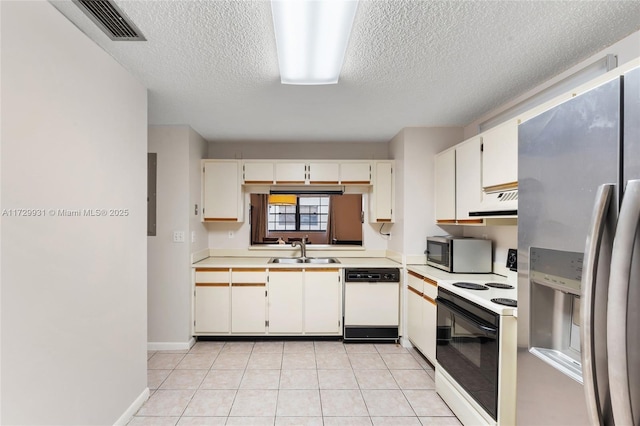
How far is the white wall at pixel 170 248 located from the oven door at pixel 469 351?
2.60 metres

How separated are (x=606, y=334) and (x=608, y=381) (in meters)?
0.12

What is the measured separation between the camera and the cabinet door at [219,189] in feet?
12.0

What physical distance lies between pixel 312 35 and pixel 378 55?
1.63 ft

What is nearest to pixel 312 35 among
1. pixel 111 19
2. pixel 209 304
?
pixel 111 19

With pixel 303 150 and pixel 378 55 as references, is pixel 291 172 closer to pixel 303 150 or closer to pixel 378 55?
pixel 303 150

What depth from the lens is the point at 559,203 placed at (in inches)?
38.1

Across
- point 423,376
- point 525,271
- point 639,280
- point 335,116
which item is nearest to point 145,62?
point 335,116

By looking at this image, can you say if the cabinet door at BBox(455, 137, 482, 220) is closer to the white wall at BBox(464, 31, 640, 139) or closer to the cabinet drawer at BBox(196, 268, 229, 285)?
the white wall at BBox(464, 31, 640, 139)

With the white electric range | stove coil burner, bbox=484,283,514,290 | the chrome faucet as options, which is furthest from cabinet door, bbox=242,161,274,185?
stove coil burner, bbox=484,283,514,290

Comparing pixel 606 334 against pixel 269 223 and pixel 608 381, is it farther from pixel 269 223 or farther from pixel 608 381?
pixel 269 223

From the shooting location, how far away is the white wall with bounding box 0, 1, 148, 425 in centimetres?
124

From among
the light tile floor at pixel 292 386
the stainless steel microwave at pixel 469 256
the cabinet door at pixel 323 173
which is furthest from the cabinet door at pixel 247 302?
the stainless steel microwave at pixel 469 256

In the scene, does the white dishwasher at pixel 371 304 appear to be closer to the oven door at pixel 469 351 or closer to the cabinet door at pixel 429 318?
the cabinet door at pixel 429 318

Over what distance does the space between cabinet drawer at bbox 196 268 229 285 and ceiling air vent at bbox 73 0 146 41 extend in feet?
7.62
